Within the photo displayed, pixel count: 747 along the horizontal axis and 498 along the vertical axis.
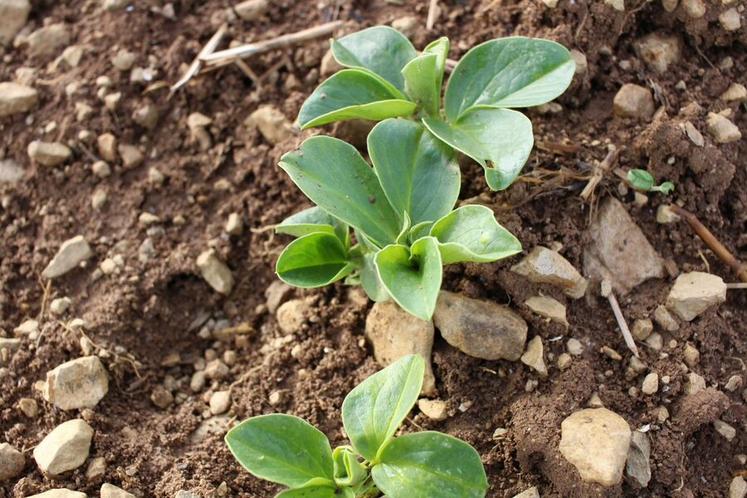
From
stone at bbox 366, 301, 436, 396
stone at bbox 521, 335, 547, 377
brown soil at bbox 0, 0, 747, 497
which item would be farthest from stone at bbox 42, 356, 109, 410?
stone at bbox 521, 335, 547, 377

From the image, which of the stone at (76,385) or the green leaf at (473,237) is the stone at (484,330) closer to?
the green leaf at (473,237)

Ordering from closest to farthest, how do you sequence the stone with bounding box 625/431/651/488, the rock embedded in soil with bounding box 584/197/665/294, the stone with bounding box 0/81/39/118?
the stone with bounding box 625/431/651/488 < the rock embedded in soil with bounding box 584/197/665/294 < the stone with bounding box 0/81/39/118

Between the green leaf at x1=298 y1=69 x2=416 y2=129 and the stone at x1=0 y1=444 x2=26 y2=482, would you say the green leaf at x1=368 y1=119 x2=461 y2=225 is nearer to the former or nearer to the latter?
the green leaf at x1=298 y1=69 x2=416 y2=129

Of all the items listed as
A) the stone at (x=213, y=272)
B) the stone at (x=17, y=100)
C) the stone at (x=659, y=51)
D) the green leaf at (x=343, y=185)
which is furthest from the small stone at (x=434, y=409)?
the stone at (x=17, y=100)

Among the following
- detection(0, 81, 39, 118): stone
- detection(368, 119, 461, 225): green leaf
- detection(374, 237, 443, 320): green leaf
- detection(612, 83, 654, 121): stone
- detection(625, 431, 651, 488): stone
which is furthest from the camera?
detection(0, 81, 39, 118): stone

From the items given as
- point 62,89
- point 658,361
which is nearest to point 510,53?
point 658,361

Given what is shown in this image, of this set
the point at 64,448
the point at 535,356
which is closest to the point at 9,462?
the point at 64,448

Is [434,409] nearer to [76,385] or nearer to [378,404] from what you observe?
[378,404]

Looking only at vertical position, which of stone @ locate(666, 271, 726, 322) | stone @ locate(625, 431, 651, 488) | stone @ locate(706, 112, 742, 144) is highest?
stone @ locate(706, 112, 742, 144)
